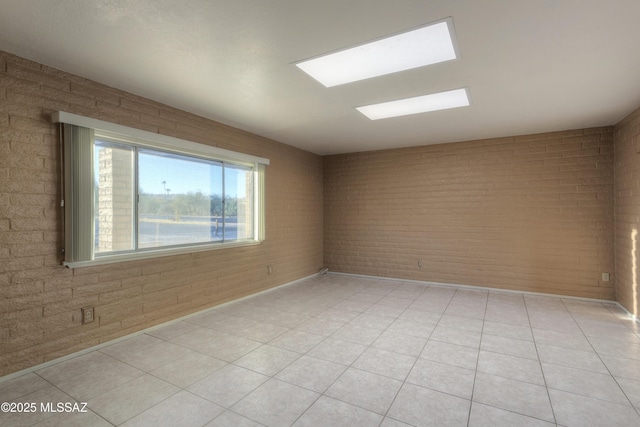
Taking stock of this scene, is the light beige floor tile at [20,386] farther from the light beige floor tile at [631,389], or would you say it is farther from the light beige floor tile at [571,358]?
the light beige floor tile at [631,389]

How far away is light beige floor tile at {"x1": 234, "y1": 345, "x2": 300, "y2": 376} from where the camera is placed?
250 centimetres

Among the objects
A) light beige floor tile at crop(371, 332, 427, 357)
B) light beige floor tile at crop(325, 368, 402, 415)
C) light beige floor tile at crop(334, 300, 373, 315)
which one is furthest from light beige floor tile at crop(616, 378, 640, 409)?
light beige floor tile at crop(334, 300, 373, 315)

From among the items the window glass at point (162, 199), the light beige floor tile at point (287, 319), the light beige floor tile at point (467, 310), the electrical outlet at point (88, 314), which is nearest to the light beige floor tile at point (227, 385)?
the light beige floor tile at point (287, 319)

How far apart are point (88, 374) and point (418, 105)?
163 inches

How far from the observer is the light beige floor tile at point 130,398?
193 cm

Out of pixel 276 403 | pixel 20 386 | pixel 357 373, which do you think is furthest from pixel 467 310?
pixel 20 386

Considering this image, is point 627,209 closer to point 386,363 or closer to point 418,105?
point 418,105

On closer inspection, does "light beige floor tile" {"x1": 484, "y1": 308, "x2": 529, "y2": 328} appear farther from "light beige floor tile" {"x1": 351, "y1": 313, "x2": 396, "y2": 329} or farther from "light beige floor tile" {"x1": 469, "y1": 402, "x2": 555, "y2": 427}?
"light beige floor tile" {"x1": 469, "y1": 402, "x2": 555, "y2": 427}

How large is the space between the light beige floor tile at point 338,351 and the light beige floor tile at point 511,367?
1.04 meters

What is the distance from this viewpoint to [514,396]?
2109 millimetres

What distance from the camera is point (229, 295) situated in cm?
427

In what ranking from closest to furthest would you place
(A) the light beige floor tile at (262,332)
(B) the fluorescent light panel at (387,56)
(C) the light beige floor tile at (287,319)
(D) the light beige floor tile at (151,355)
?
1. (B) the fluorescent light panel at (387,56)
2. (D) the light beige floor tile at (151,355)
3. (A) the light beige floor tile at (262,332)
4. (C) the light beige floor tile at (287,319)

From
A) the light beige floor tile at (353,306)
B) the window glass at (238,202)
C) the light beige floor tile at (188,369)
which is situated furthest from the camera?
the window glass at (238,202)

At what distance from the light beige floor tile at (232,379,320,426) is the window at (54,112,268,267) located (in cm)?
194
